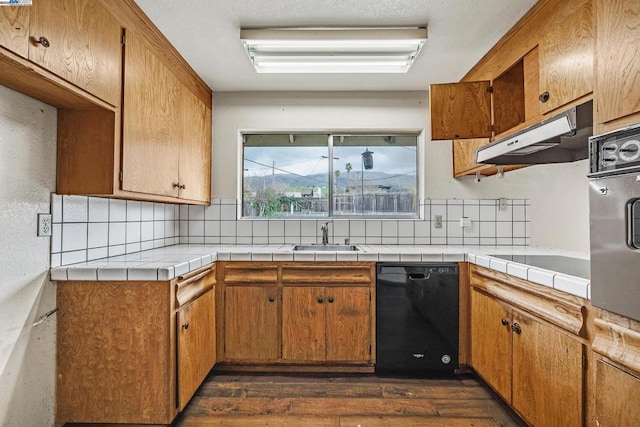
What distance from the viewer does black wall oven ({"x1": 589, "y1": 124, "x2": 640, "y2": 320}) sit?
3.59 ft

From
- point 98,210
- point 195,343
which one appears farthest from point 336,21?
point 195,343

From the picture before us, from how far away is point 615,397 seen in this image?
1183mm

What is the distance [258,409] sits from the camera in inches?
79.7

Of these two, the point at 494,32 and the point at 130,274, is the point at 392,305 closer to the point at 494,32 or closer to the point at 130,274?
the point at 130,274

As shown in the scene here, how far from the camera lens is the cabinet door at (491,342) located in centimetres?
192

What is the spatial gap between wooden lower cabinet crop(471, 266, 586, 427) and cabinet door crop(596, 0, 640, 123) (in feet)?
2.46

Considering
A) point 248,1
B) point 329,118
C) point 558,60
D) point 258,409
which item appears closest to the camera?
point 558,60

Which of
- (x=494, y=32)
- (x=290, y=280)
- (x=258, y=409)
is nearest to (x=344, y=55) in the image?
(x=494, y=32)

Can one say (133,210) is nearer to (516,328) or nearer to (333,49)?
(333,49)

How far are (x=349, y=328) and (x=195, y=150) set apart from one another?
1.72 meters

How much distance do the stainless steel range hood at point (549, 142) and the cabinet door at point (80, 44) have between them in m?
1.97

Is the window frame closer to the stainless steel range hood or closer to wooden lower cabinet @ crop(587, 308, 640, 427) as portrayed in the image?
the stainless steel range hood

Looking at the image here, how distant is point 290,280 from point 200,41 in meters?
1.63

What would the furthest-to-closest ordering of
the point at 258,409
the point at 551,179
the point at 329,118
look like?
1. the point at 329,118
2. the point at 551,179
3. the point at 258,409
